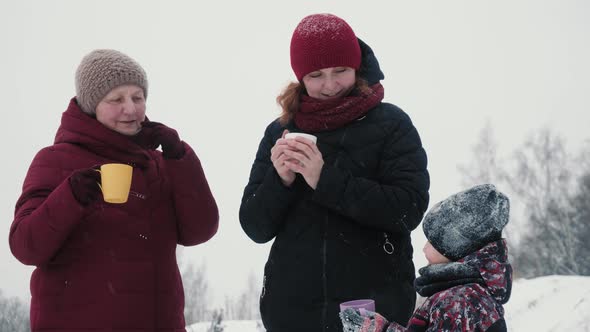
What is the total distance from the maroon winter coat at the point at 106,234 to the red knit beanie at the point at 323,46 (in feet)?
2.23

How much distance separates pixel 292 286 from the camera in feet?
7.89

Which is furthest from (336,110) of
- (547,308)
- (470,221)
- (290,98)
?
(547,308)

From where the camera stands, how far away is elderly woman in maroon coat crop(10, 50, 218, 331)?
2.38m

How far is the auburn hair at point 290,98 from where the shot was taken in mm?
2685

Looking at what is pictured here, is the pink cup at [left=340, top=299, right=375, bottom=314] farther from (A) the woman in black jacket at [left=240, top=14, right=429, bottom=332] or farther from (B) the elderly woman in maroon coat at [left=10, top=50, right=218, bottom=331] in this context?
(B) the elderly woman in maroon coat at [left=10, top=50, right=218, bottom=331]

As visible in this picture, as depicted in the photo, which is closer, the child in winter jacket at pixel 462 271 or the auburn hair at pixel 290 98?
the child in winter jacket at pixel 462 271

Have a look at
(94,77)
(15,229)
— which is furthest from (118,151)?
(15,229)

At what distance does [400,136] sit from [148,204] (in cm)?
114

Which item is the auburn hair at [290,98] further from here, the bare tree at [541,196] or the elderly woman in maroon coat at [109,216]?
the bare tree at [541,196]

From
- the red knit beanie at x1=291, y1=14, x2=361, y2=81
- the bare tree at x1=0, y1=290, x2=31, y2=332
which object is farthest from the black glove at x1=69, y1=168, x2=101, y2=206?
the bare tree at x1=0, y1=290, x2=31, y2=332

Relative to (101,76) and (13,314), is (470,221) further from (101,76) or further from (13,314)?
(13,314)

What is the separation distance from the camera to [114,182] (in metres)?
2.31

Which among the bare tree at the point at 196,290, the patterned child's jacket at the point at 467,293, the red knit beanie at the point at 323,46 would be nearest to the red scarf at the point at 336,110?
the red knit beanie at the point at 323,46

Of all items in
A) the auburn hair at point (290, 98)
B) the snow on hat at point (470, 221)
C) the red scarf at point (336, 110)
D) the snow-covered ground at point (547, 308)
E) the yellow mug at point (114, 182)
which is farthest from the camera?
the snow-covered ground at point (547, 308)
